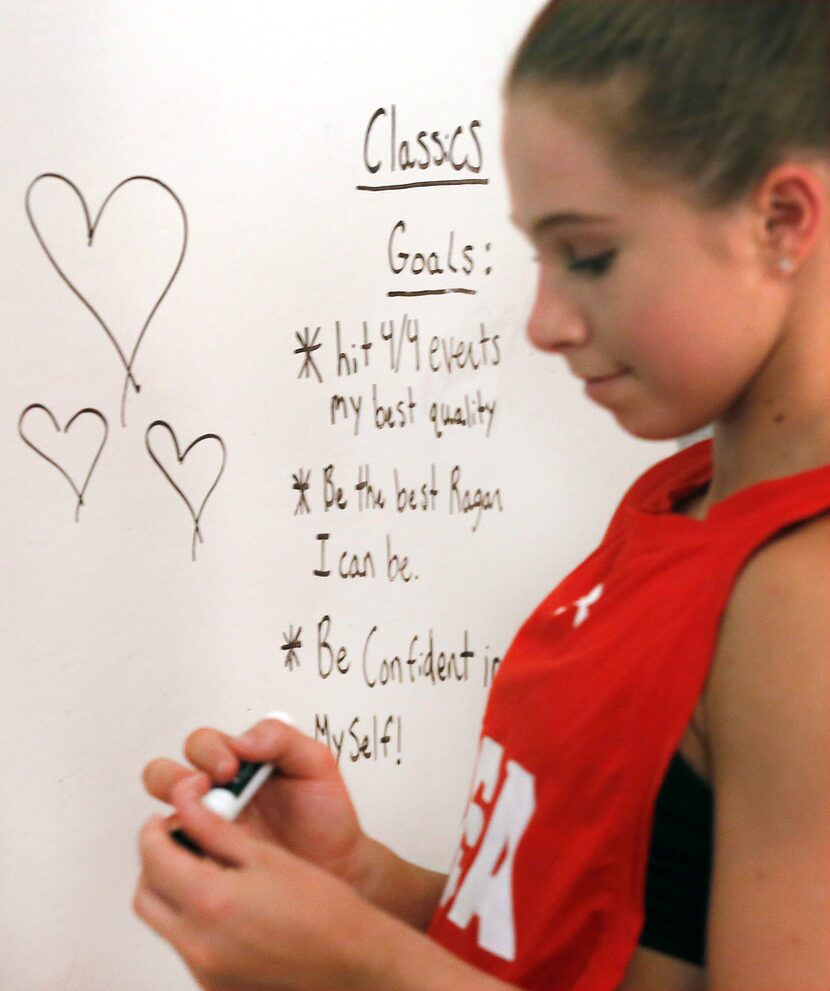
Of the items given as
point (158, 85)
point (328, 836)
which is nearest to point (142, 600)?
point (328, 836)

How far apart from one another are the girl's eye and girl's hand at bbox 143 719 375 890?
0.91 ft

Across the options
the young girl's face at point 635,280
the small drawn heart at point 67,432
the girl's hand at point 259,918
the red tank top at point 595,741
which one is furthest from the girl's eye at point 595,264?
the small drawn heart at point 67,432

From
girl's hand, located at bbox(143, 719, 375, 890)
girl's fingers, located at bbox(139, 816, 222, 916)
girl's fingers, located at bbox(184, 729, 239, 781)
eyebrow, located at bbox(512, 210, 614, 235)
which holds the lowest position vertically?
girl's hand, located at bbox(143, 719, 375, 890)

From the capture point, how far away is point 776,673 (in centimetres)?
37

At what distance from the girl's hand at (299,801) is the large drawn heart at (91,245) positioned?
11.2 inches

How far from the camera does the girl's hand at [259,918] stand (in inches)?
16.1

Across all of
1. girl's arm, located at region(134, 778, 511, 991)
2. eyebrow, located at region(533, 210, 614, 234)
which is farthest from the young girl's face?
girl's arm, located at region(134, 778, 511, 991)

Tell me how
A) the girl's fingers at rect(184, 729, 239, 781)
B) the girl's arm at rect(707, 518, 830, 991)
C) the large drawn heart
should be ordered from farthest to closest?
1. the large drawn heart
2. the girl's fingers at rect(184, 729, 239, 781)
3. the girl's arm at rect(707, 518, 830, 991)

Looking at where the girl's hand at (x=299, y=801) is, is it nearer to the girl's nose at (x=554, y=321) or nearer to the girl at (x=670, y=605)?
the girl at (x=670, y=605)

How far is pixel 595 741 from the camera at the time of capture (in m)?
0.45

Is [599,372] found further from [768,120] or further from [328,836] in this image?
[328,836]

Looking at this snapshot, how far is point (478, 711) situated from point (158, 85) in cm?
51

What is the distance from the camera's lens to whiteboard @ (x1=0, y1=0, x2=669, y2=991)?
0.71 meters

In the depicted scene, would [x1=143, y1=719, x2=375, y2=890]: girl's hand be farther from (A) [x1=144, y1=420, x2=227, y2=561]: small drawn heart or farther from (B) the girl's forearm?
(A) [x1=144, y1=420, x2=227, y2=561]: small drawn heart
